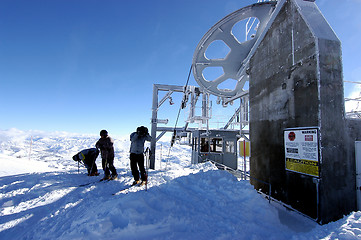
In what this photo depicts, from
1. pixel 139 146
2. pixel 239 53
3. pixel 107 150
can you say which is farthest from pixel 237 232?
pixel 239 53

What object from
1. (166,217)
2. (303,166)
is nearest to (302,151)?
(303,166)

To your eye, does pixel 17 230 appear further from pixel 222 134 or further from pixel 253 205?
pixel 222 134

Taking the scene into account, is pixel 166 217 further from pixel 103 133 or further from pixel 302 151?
pixel 103 133

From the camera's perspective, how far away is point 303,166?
3.45 m

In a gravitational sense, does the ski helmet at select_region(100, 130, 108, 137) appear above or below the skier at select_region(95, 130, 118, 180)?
above

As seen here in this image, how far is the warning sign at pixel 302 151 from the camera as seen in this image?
10.6 ft

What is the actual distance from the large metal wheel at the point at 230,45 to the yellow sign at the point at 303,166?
4041 mm

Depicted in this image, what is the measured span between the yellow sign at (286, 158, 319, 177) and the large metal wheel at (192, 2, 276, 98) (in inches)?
159

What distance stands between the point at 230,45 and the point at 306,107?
4.26 meters

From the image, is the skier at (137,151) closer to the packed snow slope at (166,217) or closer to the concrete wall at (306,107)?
the packed snow slope at (166,217)

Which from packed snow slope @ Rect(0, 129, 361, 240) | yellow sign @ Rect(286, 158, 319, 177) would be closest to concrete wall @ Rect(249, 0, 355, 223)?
yellow sign @ Rect(286, 158, 319, 177)

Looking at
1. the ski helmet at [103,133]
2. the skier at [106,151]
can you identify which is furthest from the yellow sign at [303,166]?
the ski helmet at [103,133]

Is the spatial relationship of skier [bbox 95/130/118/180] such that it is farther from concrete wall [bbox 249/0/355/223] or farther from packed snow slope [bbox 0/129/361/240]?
concrete wall [bbox 249/0/355/223]

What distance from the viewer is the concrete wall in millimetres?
3176
